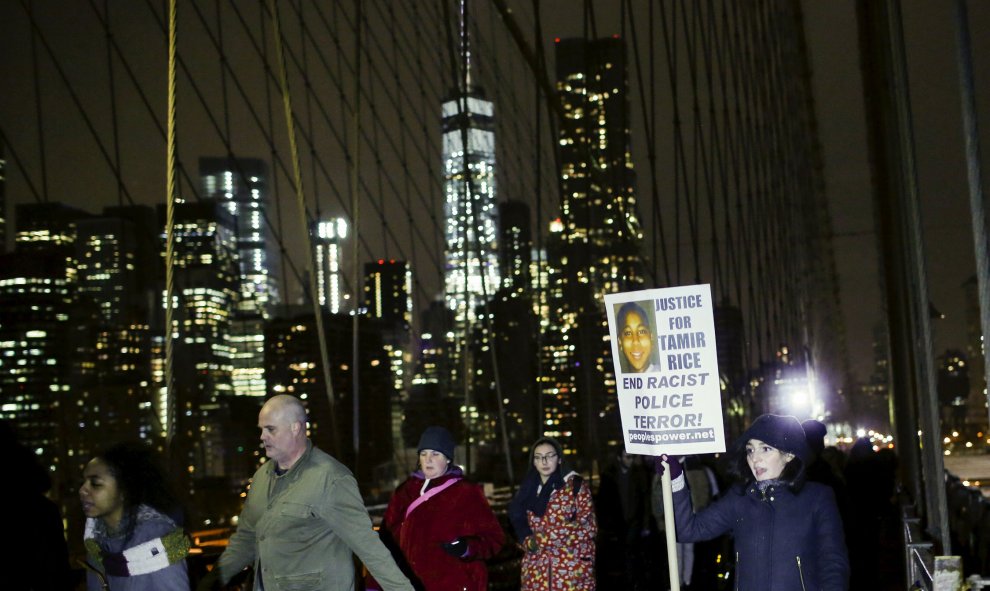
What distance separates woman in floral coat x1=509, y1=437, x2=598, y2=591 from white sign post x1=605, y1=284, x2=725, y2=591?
4.05 ft

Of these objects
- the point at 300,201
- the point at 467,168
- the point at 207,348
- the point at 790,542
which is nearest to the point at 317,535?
the point at 790,542

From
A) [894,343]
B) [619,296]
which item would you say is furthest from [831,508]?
[894,343]

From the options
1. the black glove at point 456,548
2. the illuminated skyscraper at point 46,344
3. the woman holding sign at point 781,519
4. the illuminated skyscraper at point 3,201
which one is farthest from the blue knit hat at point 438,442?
the illuminated skyscraper at point 46,344

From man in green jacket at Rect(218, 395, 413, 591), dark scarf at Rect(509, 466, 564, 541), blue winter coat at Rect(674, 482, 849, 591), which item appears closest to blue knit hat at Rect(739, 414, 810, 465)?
blue winter coat at Rect(674, 482, 849, 591)

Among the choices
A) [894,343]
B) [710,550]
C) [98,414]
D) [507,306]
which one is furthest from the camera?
[98,414]

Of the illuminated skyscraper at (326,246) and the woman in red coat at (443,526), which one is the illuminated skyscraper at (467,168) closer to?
the illuminated skyscraper at (326,246)

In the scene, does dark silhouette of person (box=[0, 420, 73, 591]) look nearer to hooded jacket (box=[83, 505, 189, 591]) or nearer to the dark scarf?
hooded jacket (box=[83, 505, 189, 591])

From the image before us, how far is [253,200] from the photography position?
15188 millimetres

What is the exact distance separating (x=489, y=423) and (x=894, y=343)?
78718mm

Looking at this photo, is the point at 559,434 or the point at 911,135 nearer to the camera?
the point at 911,135

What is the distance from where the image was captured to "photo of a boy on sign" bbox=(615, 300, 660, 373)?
3951mm

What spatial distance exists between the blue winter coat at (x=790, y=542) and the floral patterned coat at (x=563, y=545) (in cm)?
160

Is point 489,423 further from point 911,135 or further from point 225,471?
point 911,135

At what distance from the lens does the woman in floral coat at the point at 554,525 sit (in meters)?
5.12
